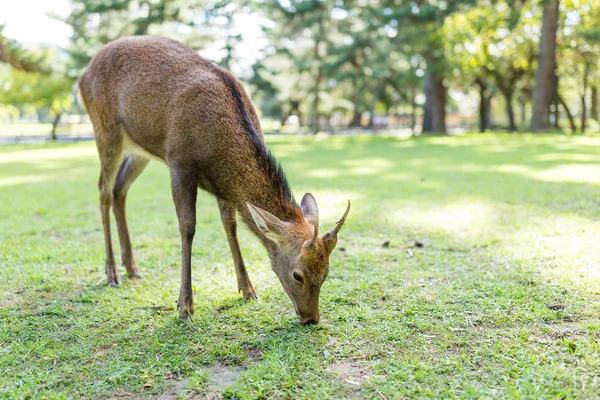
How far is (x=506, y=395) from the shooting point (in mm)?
2822

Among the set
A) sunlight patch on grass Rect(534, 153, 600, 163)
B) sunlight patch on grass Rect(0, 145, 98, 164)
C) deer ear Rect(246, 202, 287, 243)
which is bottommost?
sunlight patch on grass Rect(534, 153, 600, 163)

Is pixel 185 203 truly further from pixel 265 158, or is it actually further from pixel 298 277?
pixel 298 277

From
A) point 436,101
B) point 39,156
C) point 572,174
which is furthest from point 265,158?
point 436,101

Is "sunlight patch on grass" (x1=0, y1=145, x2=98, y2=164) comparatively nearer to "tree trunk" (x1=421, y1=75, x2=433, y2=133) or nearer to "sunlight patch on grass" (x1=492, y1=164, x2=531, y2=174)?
"sunlight patch on grass" (x1=492, y1=164, x2=531, y2=174)

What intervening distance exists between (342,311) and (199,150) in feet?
5.54

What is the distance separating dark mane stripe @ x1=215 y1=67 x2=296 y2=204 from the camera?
4.18 m

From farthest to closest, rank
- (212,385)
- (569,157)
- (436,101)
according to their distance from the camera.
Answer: (436,101)
(569,157)
(212,385)

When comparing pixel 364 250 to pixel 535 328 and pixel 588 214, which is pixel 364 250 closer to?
pixel 535 328

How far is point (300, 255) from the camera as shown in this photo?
3705mm

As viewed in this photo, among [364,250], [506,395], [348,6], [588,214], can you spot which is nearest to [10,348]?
[506,395]

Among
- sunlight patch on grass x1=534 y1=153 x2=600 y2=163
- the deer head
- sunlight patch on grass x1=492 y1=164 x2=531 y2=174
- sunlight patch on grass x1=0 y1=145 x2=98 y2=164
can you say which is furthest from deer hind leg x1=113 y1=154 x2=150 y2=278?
sunlight patch on grass x1=0 y1=145 x2=98 y2=164

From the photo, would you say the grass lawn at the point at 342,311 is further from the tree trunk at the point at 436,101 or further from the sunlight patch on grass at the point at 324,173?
the tree trunk at the point at 436,101

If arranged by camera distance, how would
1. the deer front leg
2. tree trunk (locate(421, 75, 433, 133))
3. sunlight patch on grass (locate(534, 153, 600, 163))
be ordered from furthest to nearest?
tree trunk (locate(421, 75, 433, 133)), sunlight patch on grass (locate(534, 153, 600, 163)), the deer front leg

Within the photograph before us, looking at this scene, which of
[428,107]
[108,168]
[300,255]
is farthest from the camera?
[428,107]
